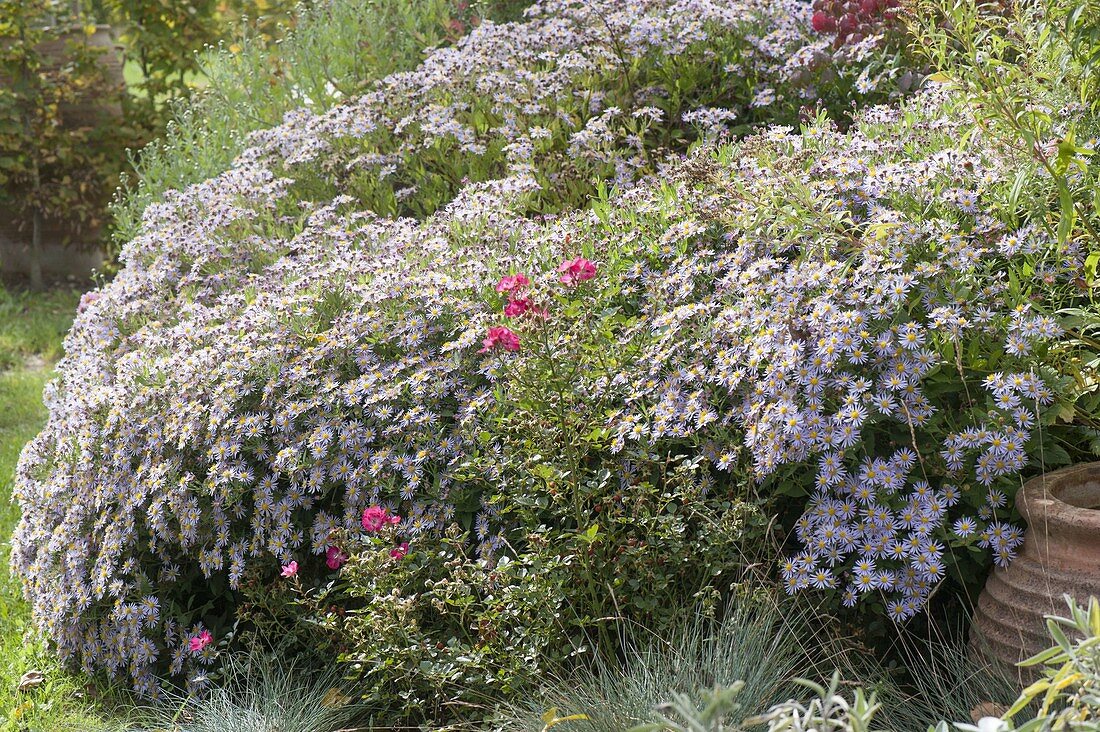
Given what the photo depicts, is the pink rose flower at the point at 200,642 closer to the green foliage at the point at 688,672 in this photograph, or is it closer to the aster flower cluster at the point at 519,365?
the aster flower cluster at the point at 519,365

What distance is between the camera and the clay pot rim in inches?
95.2

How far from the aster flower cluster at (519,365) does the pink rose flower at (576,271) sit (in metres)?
0.01

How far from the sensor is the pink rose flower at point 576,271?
310 centimetres

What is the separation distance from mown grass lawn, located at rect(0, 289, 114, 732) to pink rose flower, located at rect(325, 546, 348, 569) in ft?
2.73

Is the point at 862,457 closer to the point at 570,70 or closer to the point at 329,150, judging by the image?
the point at 570,70

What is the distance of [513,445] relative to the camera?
304 cm

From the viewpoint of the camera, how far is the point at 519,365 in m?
2.97

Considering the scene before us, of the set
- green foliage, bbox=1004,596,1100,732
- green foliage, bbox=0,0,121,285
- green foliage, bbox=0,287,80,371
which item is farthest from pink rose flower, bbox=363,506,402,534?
green foliage, bbox=0,0,121,285

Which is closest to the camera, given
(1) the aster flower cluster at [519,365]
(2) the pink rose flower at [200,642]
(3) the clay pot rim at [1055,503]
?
(3) the clay pot rim at [1055,503]

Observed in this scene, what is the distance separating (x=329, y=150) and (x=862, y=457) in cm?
339

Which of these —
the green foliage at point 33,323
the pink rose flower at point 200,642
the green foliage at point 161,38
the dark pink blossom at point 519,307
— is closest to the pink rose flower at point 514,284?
the dark pink blossom at point 519,307

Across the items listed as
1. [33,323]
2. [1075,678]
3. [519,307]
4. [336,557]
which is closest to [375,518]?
[336,557]

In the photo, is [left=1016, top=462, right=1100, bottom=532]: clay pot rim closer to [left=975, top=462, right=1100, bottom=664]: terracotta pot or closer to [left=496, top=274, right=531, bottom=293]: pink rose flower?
[left=975, top=462, right=1100, bottom=664]: terracotta pot

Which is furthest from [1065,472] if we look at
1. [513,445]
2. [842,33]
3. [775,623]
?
[842,33]
